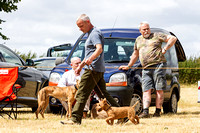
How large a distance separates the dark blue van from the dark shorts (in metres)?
0.22

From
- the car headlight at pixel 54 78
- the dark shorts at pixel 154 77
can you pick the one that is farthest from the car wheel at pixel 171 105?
the car headlight at pixel 54 78

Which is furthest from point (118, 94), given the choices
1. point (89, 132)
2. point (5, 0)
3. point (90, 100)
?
point (5, 0)

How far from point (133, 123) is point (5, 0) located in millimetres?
22108

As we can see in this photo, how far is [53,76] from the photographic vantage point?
948 cm

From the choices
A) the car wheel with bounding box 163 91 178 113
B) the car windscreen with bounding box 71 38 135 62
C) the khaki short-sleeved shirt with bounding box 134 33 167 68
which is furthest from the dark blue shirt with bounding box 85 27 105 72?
the car wheel with bounding box 163 91 178 113

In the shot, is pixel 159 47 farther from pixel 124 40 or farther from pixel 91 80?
pixel 91 80

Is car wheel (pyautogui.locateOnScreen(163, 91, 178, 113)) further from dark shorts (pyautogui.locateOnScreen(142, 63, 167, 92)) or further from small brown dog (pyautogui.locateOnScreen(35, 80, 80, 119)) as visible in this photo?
small brown dog (pyautogui.locateOnScreen(35, 80, 80, 119))

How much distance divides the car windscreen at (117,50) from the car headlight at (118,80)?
694 mm

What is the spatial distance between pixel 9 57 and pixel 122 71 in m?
3.00

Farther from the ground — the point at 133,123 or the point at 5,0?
the point at 5,0

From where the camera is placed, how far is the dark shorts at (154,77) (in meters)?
8.84

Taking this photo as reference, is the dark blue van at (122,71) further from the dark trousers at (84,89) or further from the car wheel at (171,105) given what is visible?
the dark trousers at (84,89)

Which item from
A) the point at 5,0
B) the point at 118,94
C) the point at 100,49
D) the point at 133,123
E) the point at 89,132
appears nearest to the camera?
the point at 89,132

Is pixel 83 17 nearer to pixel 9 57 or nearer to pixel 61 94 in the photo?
pixel 61 94
